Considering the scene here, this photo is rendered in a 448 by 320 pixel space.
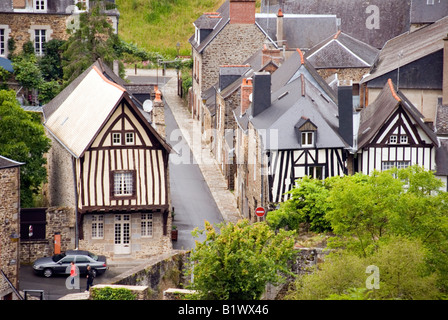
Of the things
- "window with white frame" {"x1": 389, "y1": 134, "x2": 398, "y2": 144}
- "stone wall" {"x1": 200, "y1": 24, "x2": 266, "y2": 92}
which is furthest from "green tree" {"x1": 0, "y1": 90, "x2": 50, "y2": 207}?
"stone wall" {"x1": 200, "y1": 24, "x2": 266, "y2": 92}

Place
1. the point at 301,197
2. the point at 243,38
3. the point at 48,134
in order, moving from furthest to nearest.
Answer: the point at 243,38
the point at 48,134
the point at 301,197

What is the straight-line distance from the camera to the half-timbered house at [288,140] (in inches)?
1565

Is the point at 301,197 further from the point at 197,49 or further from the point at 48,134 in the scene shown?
the point at 197,49

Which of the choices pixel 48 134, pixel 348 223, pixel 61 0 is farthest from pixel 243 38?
pixel 348 223

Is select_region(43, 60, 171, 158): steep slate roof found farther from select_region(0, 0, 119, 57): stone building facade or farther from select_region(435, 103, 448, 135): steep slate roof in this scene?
select_region(0, 0, 119, 57): stone building facade

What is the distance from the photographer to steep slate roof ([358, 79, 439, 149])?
40.5 meters

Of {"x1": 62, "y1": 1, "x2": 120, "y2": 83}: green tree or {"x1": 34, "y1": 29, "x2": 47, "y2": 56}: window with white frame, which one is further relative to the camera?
{"x1": 34, "y1": 29, "x2": 47, "y2": 56}: window with white frame

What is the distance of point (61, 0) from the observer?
58000 millimetres

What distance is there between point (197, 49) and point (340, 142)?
2103 centimetres

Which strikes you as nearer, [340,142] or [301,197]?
[301,197]

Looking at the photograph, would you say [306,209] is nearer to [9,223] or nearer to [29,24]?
[9,223]

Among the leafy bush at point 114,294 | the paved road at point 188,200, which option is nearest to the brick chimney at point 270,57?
the paved road at point 188,200

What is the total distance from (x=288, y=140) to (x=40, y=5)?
23.1 m

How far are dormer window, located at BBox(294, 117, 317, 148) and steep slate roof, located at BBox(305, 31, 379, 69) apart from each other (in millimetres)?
15057
